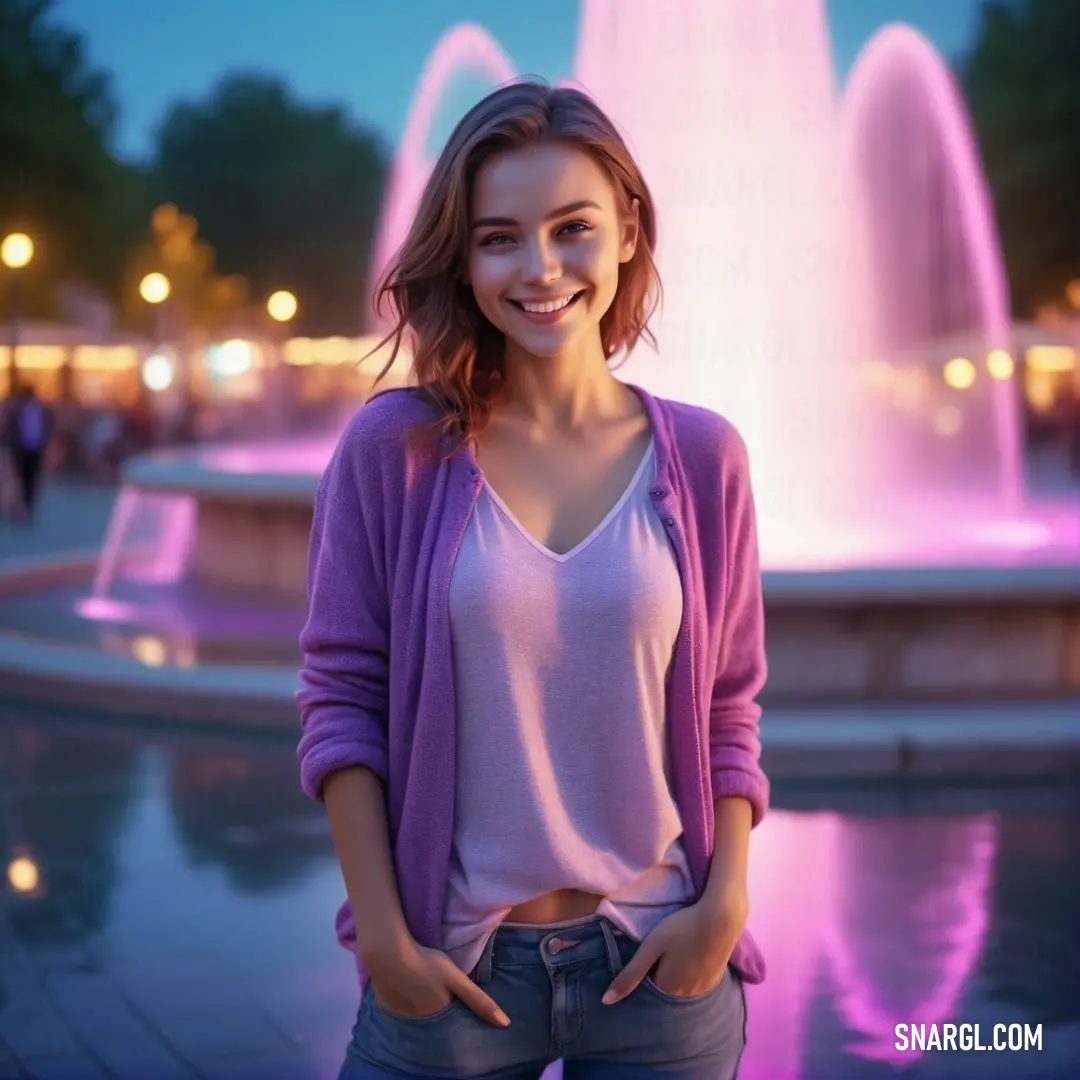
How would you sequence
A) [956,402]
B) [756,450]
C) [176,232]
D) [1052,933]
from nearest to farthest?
[1052,933] → [756,450] → [956,402] → [176,232]

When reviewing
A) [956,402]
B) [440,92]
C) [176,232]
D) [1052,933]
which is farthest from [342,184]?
[1052,933]

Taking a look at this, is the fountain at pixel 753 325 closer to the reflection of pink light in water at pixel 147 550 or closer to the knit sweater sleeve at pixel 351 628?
the reflection of pink light in water at pixel 147 550

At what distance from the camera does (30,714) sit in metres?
8.09

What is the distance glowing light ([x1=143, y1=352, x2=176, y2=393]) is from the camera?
46.9m

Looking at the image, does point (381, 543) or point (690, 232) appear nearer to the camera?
point (381, 543)

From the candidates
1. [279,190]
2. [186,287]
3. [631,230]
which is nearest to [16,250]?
[631,230]

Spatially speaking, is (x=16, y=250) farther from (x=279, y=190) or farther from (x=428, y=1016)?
(x=279, y=190)

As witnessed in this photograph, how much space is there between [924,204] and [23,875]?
114ft

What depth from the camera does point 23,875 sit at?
5496 mm

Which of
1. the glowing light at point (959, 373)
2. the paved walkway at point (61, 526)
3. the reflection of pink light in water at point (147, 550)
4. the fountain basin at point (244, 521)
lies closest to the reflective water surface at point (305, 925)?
the fountain basin at point (244, 521)

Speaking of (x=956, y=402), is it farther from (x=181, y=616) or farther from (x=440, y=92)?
(x=181, y=616)

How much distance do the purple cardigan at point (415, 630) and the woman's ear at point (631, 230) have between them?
0.25 m

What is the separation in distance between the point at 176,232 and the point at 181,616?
5090cm

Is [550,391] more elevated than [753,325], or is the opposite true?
[753,325]
